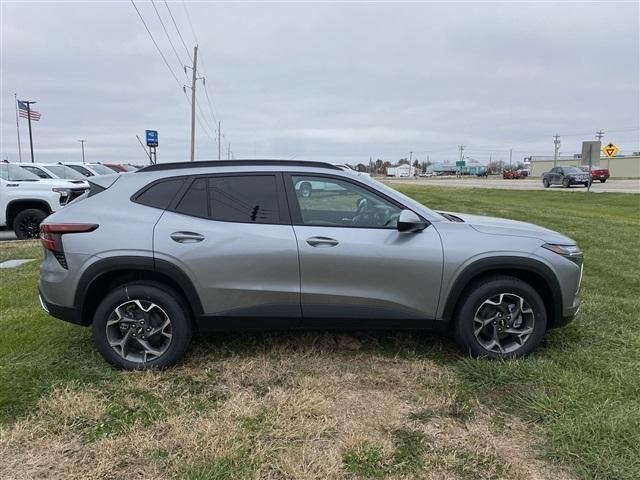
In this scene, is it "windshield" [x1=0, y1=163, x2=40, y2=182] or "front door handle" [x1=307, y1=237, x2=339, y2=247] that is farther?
"windshield" [x1=0, y1=163, x2=40, y2=182]

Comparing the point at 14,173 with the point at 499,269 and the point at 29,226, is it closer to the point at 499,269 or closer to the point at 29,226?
the point at 29,226

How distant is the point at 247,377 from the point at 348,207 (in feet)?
5.11

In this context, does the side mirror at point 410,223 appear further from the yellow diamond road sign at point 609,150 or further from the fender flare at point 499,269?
the yellow diamond road sign at point 609,150

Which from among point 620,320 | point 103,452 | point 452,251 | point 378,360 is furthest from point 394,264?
point 620,320

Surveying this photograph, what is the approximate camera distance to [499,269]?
3801 millimetres

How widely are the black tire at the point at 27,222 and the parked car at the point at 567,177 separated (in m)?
32.1

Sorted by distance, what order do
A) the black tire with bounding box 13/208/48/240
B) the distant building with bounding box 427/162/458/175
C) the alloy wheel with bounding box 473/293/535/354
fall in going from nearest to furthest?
the alloy wheel with bounding box 473/293/535/354 → the black tire with bounding box 13/208/48/240 → the distant building with bounding box 427/162/458/175

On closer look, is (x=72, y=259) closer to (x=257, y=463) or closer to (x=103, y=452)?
(x=103, y=452)

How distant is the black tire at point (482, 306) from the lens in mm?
3746

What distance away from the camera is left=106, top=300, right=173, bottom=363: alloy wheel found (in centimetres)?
368

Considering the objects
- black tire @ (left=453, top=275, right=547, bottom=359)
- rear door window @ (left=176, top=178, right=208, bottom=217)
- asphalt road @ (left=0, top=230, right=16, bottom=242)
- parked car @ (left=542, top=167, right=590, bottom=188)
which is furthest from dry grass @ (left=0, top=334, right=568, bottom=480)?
parked car @ (left=542, top=167, right=590, bottom=188)

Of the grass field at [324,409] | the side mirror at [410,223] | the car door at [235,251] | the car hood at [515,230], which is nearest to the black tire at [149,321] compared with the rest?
the grass field at [324,409]

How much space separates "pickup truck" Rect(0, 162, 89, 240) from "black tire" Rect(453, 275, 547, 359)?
8.61 metres

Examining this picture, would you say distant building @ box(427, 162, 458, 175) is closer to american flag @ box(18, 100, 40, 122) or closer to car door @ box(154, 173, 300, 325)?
american flag @ box(18, 100, 40, 122)
